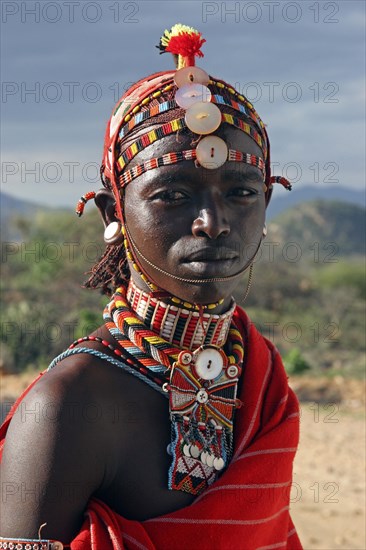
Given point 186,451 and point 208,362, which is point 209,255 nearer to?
point 208,362

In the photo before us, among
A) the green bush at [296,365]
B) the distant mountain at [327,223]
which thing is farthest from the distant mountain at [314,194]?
the green bush at [296,365]

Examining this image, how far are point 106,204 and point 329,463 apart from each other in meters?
4.88

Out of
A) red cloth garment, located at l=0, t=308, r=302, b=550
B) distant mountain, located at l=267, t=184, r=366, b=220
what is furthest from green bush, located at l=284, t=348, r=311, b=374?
distant mountain, located at l=267, t=184, r=366, b=220

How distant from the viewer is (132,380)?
7.58 feet

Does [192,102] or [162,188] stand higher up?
[192,102]

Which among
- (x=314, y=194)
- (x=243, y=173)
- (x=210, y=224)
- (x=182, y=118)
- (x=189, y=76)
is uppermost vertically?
(x=189, y=76)

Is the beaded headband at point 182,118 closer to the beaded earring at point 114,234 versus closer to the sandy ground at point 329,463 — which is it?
the beaded earring at point 114,234

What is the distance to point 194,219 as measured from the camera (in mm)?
2201

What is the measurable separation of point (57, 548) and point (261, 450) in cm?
65

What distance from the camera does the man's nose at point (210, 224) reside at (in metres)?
2.17

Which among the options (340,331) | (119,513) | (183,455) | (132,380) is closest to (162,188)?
(132,380)

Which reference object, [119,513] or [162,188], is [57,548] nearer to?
[119,513]

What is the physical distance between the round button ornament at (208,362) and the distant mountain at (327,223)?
4760 centimetres

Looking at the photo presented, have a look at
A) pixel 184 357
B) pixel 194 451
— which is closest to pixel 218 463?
pixel 194 451
